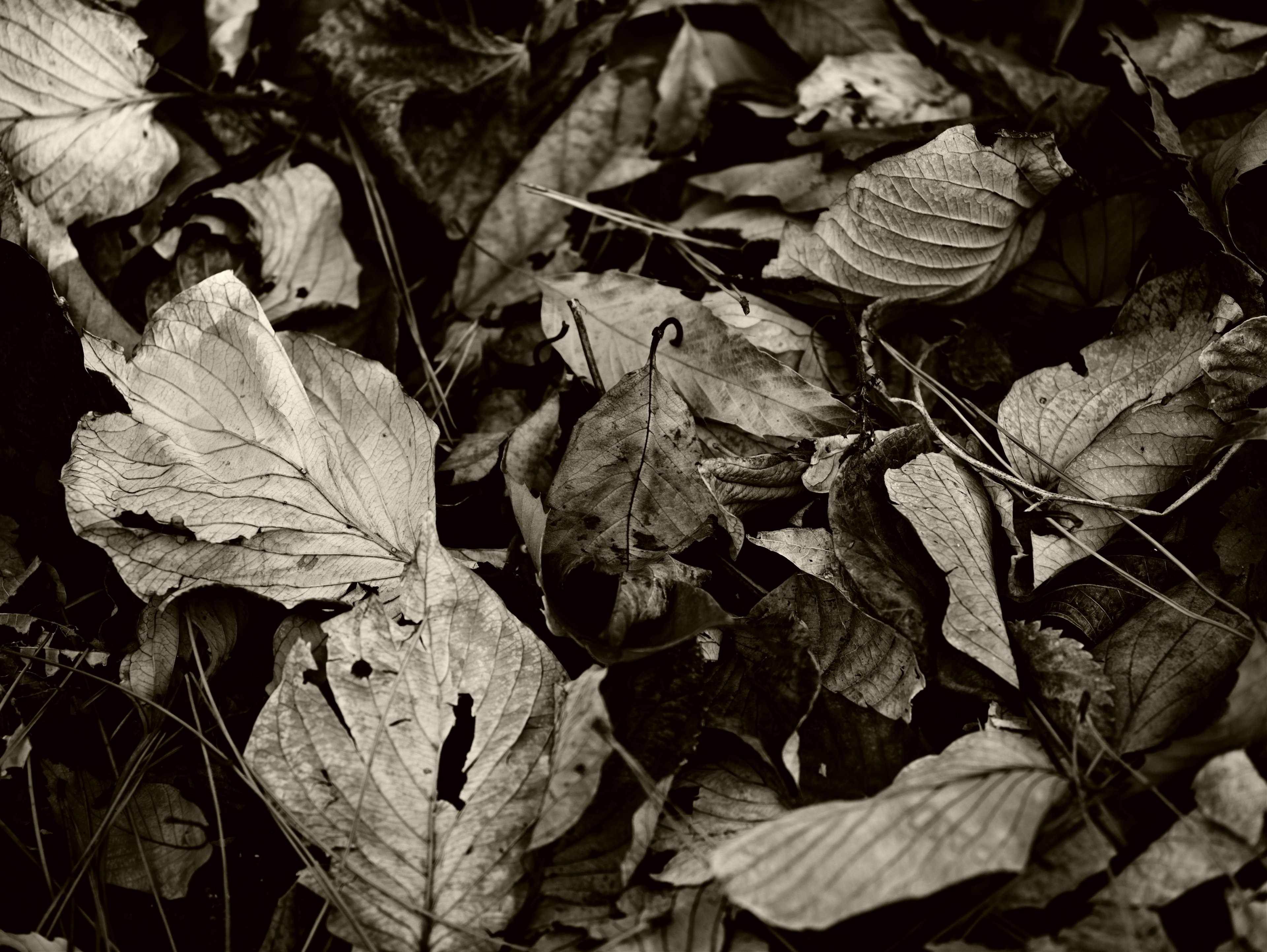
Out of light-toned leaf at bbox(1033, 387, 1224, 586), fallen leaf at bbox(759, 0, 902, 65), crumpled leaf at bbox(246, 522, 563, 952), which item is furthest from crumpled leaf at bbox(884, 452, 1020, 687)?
fallen leaf at bbox(759, 0, 902, 65)

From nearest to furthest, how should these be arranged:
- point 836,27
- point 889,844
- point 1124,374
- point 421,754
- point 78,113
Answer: point 889,844, point 421,754, point 1124,374, point 78,113, point 836,27

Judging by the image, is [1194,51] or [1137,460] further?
[1194,51]

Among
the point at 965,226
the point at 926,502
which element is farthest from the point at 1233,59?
the point at 926,502

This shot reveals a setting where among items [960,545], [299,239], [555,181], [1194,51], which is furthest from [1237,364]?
[299,239]

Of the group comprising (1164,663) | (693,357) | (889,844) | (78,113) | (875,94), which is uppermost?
(78,113)

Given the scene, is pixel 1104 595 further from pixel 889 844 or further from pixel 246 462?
pixel 246 462

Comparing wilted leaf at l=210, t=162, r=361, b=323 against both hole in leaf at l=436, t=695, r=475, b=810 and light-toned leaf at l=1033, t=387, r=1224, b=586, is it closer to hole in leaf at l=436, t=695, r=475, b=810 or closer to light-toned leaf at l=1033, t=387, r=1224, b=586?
hole in leaf at l=436, t=695, r=475, b=810

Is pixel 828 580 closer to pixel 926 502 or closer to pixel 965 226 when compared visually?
pixel 926 502
